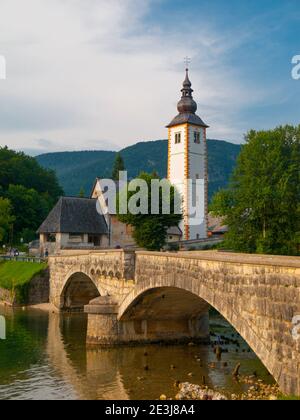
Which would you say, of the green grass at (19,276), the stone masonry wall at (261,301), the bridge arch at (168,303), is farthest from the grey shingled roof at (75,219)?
the stone masonry wall at (261,301)

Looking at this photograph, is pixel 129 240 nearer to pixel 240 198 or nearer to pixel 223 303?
pixel 240 198

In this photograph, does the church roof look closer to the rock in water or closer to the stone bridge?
the stone bridge

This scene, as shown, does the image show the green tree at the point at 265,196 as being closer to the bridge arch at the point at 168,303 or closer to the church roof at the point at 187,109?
the bridge arch at the point at 168,303

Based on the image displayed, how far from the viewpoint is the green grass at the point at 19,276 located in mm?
53219

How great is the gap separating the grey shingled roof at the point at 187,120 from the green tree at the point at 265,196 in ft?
91.2

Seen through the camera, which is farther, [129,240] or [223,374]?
[129,240]

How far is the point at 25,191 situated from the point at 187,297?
6394cm

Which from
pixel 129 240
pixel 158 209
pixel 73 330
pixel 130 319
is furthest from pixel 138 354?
pixel 129 240

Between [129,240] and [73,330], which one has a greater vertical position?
[129,240]

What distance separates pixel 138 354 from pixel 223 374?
6.56m

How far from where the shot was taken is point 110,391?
2384 cm

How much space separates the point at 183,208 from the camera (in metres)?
68.4

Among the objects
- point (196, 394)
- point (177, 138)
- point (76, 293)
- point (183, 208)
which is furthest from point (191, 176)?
point (196, 394)
